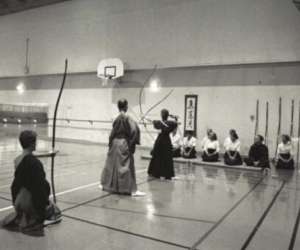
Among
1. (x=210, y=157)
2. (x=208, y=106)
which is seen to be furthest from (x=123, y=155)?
(x=208, y=106)

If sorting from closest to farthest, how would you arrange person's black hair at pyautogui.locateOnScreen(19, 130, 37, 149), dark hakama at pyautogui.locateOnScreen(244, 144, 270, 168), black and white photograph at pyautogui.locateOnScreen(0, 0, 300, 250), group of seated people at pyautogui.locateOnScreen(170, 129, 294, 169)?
person's black hair at pyautogui.locateOnScreen(19, 130, 37, 149), black and white photograph at pyautogui.locateOnScreen(0, 0, 300, 250), dark hakama at pyautogui.locateOnScreen(244, 144, 270, 168), group of seated people at pyautogui.locateOnScreen(170, 129, 294, 169)

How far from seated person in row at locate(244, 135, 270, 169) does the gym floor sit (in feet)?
3.78

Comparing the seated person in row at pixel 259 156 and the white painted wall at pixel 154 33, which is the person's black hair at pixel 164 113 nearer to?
the seated person in row at pixel 259 156

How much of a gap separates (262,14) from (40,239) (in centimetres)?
812

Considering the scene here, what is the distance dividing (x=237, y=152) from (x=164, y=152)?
2815 millimetres

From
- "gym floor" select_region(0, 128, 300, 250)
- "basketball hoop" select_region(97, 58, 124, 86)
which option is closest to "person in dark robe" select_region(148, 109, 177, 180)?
"gym floor" select_region(0, 128, 300, 250)

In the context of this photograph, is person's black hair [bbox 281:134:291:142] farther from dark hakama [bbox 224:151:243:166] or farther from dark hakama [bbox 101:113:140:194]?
dark hakama [bbox 101:113:140:194]

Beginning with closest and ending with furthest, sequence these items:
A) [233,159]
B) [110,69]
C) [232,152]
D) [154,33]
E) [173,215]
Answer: [173,215] < [233,159] < [232,152] < [154,33] < [110,69]

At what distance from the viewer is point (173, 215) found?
3750 millimetres

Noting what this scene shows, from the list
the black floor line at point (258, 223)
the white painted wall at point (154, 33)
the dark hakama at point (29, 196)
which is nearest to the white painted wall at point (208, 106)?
the white painted wall at point (154, 33)

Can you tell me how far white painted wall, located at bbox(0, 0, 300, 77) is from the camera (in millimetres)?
8430

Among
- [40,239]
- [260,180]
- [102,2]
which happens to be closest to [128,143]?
[40,239]

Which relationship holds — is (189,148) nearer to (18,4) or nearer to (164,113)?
(164,113)

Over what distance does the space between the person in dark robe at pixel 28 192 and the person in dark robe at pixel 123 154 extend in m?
1.62
